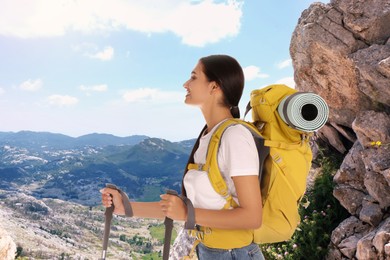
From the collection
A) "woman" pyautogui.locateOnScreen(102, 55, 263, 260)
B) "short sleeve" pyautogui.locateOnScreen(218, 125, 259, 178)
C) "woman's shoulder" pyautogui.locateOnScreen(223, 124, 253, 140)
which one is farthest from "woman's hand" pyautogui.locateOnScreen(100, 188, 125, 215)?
"woman's shoulder" pyautogui.locateOnScreen(223, 124, 253, 140)

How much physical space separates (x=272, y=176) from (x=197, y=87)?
0.77 m

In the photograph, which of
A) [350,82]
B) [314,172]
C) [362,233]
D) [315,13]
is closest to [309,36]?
[315,13]

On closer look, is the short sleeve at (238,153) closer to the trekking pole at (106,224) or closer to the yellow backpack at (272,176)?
the yellow backpack at (272,176)

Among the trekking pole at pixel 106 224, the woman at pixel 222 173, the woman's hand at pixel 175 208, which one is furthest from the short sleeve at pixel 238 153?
the trekking pole at pixel 106 224

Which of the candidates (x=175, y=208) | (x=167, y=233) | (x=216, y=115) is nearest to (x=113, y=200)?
(x=167, y=233)

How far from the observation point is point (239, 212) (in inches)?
89.9

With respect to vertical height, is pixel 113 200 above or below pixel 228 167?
below

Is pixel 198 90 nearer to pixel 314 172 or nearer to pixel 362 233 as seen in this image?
pixel 362 233

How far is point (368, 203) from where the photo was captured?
32.2 feet

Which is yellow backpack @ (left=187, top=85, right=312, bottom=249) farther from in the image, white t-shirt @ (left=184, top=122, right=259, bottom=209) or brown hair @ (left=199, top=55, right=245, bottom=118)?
brown hair @ (left=199, top=55, right=245, bottom=118)

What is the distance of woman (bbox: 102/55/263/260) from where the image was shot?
7.47ft

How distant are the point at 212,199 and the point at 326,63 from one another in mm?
11628

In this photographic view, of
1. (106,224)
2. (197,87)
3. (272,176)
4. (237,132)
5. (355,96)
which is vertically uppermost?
(355,96)

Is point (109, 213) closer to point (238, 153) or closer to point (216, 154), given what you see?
point (216, 154)
